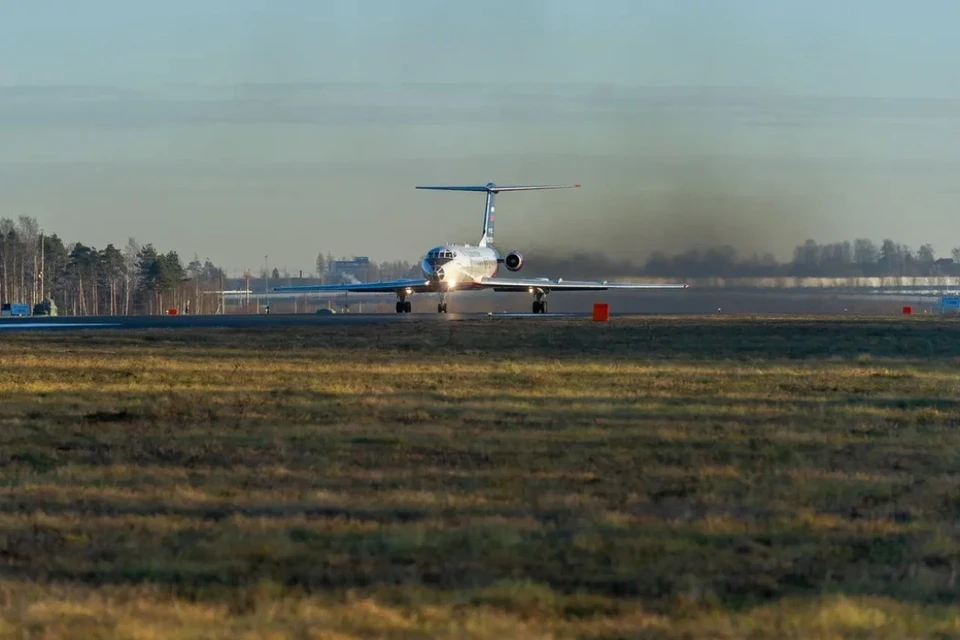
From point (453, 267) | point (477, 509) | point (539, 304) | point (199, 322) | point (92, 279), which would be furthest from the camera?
point (92, 279)

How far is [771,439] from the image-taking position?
1695 centimetres

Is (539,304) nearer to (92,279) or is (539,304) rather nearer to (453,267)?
(453,267)

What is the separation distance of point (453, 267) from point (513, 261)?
9810 mm

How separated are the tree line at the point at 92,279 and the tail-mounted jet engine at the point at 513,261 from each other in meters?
71.7

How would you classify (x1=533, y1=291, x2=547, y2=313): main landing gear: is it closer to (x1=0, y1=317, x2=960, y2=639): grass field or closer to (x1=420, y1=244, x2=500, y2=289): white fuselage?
(x1=420, y1=244, x2=500, y2=289): white fuselage

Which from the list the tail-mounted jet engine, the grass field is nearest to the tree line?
the tail-mounted jet engine

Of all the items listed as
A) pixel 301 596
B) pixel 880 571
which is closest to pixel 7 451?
pixel 301 596

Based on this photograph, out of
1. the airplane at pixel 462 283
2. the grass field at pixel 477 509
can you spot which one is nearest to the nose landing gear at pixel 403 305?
the airplane at pixel 462 283

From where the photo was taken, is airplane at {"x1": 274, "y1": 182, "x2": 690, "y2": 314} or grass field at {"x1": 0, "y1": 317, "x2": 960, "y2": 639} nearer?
grass field at {"x1": 0, "y1": 317, "x2": 960, "y2": 639}

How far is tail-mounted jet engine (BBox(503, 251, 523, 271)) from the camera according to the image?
89.6 m

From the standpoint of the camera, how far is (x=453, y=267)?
80625mm

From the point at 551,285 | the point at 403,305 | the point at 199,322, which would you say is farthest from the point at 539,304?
the point at 199,322

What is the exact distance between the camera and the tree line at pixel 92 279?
514 feet

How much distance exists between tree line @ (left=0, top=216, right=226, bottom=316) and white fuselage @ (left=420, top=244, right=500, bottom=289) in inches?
3016
